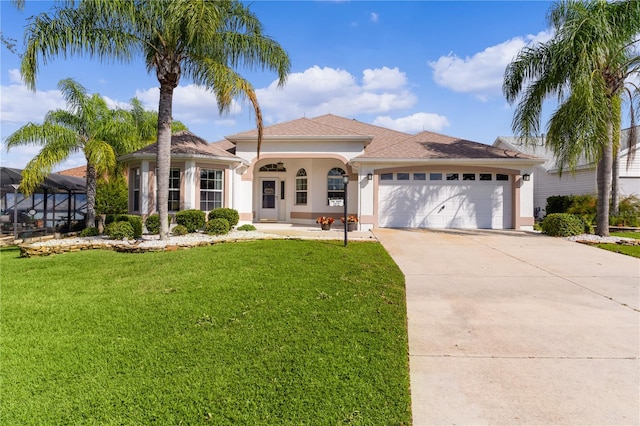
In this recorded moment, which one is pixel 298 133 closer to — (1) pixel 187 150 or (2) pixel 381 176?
(2) pixel 381 176

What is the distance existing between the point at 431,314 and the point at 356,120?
1868cm

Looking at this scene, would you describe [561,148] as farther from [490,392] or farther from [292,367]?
[292,367]

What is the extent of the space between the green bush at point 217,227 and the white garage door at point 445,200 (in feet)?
22.2

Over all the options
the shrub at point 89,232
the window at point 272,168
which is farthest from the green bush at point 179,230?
the window at point 272,168

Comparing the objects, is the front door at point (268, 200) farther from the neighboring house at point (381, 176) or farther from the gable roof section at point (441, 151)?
the gable roof section at point (441, 151)

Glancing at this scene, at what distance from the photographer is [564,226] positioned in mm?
12750

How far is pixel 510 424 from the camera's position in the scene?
2.55 metres

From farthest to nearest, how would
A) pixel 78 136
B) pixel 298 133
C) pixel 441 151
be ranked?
pixel 298 133 → pixel 441 151 → pixel 78 136

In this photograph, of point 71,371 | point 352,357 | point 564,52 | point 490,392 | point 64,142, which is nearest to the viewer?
point 490,392

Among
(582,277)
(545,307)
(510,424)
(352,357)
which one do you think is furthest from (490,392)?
(582,277)

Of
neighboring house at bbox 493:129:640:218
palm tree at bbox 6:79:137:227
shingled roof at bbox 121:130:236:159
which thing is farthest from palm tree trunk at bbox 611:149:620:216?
palm tree at bbox 6:79:137:227

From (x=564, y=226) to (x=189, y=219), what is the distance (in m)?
14.1

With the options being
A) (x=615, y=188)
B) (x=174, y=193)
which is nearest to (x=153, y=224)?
(x=174, y=193)

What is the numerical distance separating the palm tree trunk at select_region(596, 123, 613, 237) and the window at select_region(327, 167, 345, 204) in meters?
10.5
